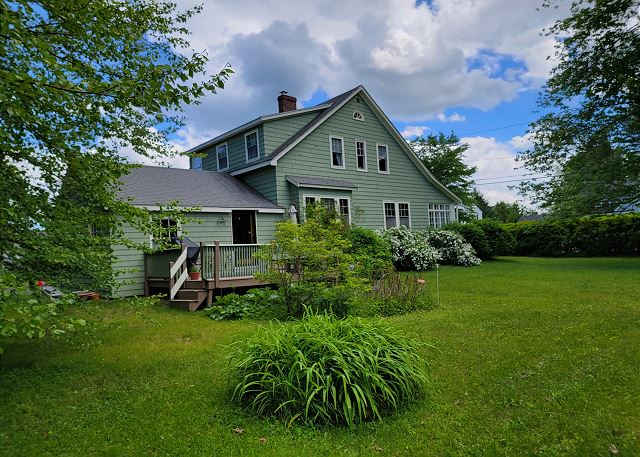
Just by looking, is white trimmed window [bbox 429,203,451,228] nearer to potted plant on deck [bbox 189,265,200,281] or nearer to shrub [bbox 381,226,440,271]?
shrub [bbox 381,226,440,271]

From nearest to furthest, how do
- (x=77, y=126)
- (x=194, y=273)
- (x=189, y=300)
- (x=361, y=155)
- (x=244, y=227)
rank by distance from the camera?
(x=77, y=126), (x=189, y=300), (x=194, y=273), (x=244, y=227), (x=361, y=155)

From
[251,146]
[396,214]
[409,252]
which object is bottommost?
[409,252]

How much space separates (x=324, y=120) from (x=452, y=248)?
8.08 metres

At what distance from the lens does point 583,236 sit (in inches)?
858

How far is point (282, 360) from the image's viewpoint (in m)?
3.96

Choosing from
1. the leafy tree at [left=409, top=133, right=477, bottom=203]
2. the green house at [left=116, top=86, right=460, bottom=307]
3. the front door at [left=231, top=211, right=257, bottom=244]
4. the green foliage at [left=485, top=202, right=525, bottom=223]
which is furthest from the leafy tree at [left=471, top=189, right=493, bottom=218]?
the front door at [left=231, top=211, right=257, bottom=244]

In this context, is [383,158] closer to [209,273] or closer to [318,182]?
[318,182]

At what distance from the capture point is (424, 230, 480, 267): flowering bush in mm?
17844

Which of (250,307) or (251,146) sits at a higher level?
(251,146)

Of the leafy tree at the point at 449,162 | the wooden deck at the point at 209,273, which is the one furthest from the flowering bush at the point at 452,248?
the leafy tree at the point at 449,162

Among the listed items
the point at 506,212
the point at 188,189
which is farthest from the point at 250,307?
the point at 506,212

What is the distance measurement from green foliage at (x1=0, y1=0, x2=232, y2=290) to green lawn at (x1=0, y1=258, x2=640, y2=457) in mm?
1266

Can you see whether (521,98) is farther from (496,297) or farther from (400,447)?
(400,447)

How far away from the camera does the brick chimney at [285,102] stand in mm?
19000
